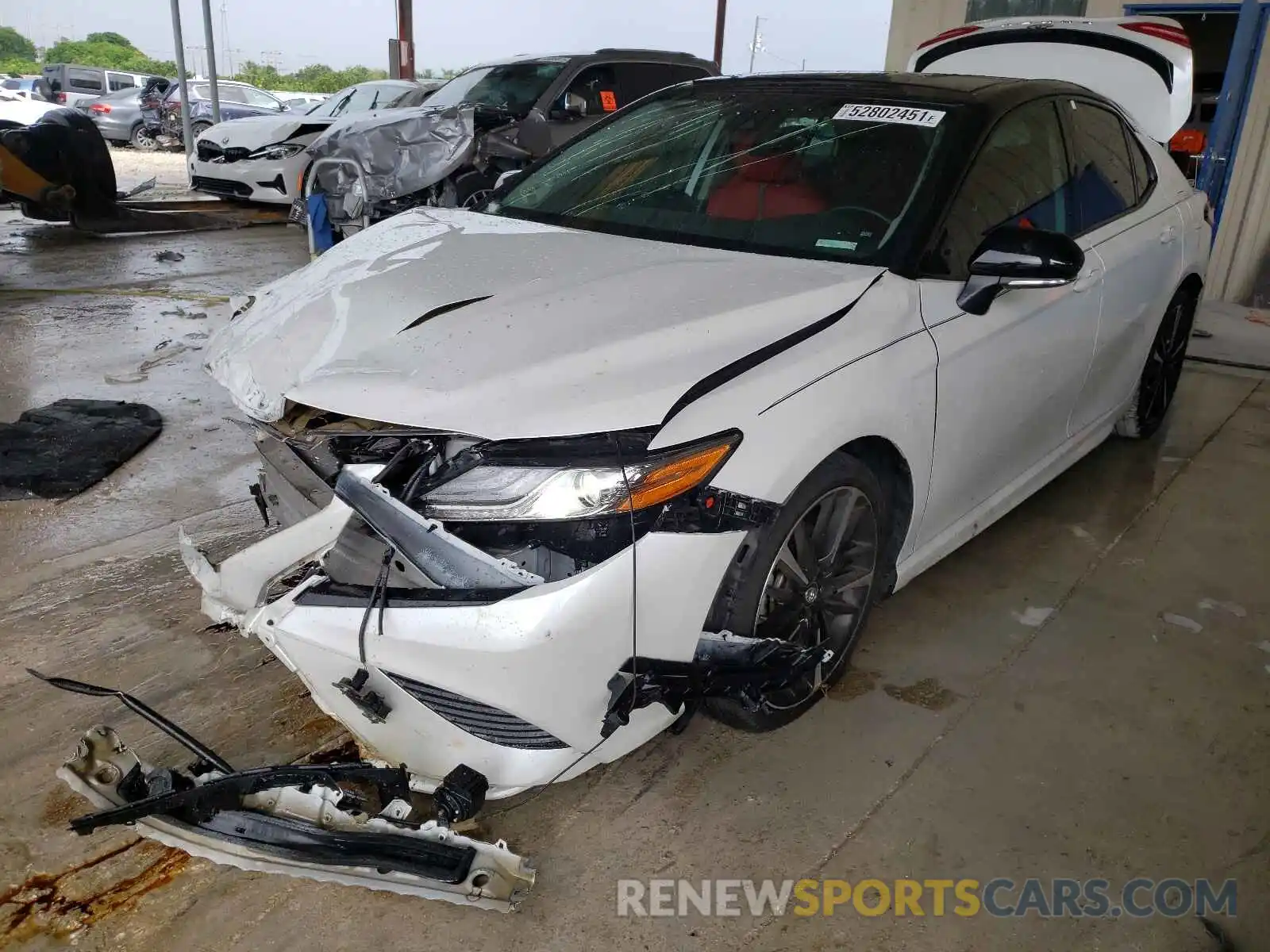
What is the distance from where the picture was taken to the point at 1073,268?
223cm

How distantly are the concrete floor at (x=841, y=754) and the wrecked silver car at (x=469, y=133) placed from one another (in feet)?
12.5

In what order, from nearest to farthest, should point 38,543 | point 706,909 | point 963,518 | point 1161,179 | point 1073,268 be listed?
point 706,909 → point 1073,268 → point 963,518 → point 38,543 → point 1161,179

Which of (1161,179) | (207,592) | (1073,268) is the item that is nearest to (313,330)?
(207,592)

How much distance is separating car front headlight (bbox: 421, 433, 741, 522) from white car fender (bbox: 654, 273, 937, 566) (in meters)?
0.04

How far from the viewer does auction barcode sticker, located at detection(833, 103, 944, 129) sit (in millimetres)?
2562

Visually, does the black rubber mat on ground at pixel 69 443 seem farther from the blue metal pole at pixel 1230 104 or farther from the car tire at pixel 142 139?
the car tire at pixel 142 139

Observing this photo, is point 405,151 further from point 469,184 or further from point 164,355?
point 164,355

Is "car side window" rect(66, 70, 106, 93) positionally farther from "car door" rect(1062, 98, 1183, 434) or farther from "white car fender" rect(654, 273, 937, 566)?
"white car fender" rect(654, 273, 937, 566)

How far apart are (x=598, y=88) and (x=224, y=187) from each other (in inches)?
166

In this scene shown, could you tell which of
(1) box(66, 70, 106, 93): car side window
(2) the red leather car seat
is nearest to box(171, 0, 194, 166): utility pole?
(2) the red leather car seat

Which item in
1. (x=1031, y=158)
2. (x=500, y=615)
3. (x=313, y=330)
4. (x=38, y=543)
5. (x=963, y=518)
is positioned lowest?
(x=38, y=543)

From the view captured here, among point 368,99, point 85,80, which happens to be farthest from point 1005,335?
point 85,80

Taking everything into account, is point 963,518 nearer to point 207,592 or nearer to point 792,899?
point 792,899

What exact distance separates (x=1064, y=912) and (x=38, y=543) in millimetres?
3130
